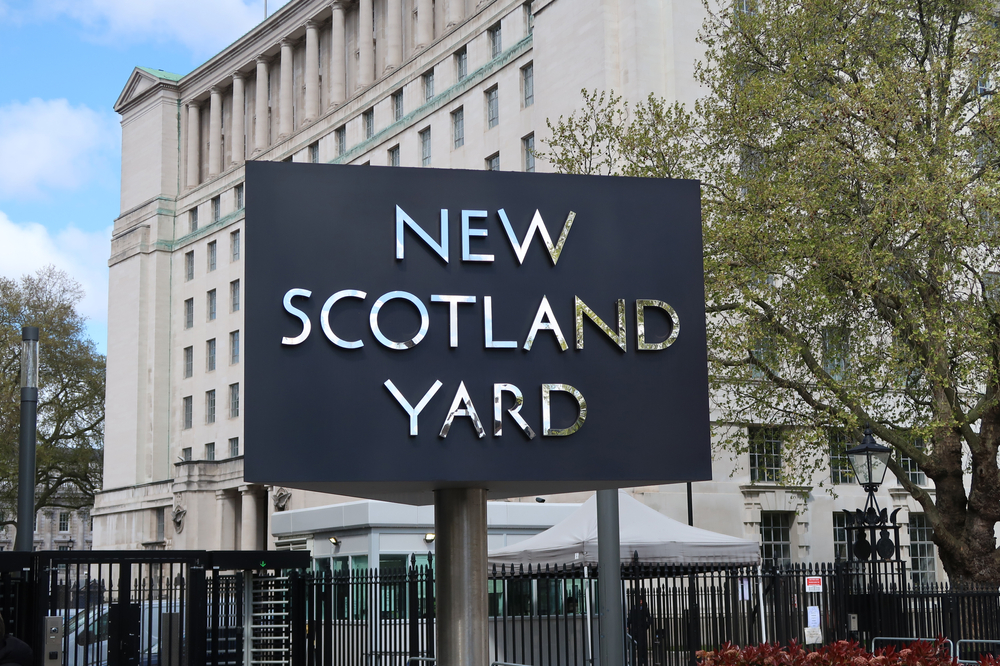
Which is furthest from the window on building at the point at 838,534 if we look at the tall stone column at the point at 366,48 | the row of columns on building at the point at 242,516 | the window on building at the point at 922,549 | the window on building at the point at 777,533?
the tall stone column at the point at 366,48

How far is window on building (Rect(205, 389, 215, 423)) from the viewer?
6569cm

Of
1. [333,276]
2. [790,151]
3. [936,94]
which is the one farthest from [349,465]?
[936,94]

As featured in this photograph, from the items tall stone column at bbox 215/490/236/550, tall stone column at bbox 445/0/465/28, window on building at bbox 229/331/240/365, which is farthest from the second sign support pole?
window on building at bbox 229/331/240/365

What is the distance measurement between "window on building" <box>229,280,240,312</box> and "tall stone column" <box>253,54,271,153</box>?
8.42 m

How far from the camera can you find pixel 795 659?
945cm

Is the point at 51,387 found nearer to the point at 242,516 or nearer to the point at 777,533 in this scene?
the point at 242,516

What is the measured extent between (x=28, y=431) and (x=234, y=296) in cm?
4929

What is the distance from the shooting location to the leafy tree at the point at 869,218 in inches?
837

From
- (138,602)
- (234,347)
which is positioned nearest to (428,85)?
(234,347)

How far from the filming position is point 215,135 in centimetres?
7262

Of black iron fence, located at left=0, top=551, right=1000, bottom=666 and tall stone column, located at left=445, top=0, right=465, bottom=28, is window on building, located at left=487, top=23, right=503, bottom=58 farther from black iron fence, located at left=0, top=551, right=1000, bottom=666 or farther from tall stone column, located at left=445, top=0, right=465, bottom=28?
black iron fence, located at left=0, top=551, right=1000, bottom=666

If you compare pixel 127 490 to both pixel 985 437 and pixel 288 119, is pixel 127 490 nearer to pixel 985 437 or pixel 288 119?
pixel 288 119

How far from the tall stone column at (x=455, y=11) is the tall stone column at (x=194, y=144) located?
85.4ft

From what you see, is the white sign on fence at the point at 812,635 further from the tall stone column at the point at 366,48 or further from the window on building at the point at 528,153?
the tall stone column at the point at 366,48
